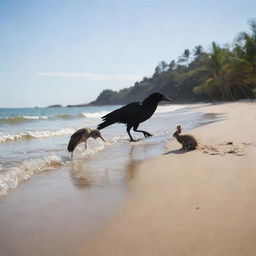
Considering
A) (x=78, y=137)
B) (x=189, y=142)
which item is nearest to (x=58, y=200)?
(x=189, y=142)

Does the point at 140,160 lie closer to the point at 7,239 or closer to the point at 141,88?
the point at 7,239

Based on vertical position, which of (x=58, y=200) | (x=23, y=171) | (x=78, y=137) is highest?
(x=78, y=137)

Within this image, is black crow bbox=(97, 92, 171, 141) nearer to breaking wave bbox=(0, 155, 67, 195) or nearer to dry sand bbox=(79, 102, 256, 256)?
breaking wave bbox=(0, 155, 67, 195)

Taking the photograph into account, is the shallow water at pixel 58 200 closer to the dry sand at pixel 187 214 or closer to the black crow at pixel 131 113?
the dry sand at pixel 187 214

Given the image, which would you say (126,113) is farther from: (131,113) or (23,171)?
(23,171)

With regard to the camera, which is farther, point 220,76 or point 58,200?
point 220,76

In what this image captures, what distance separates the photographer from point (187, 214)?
287 centimetres

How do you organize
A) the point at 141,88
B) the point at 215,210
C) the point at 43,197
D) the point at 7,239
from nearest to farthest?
the point at 7,239 < the point at 215,210 < the point at 43,197 < the point at 141,88

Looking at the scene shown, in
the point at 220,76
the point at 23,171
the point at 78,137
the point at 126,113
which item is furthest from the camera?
the point at 220,76

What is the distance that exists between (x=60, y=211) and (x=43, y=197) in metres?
0.65

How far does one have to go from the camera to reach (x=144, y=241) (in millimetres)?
2395

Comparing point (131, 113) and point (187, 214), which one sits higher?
point (131, 113)

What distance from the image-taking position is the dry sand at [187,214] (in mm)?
2289

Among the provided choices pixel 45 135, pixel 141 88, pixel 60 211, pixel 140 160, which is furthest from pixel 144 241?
pixel 141 88
